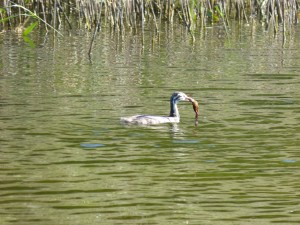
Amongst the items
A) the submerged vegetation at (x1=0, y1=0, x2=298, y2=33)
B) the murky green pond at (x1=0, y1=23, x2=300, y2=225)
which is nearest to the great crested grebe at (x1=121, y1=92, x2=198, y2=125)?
the murky green pond at (x1=0, y1=23, x2=300, y2=225)

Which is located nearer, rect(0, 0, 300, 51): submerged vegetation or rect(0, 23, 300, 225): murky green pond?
rect(0, 23, 300, 225): murky green pond

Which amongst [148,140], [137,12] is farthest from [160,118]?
[137,12]

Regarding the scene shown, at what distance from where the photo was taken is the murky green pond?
24.4 ft

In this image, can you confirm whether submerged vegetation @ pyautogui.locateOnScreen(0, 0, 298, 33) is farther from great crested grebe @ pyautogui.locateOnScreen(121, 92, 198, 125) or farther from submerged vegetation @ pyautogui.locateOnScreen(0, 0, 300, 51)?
great crested grebe @ pyautogui.locateOnScreen(121, 92, 198, 125)

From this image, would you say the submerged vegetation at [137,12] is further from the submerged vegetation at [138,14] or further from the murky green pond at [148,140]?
the murky green pond at [148,140]

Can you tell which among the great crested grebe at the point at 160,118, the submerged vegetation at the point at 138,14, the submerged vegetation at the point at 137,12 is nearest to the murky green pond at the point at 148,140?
the great crested grebe at the point at 160,118

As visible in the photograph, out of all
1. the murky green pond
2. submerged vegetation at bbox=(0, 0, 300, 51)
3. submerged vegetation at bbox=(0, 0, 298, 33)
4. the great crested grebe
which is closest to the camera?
the murky green pond

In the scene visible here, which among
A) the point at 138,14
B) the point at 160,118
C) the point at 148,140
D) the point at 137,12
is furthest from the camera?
the point at 138,14

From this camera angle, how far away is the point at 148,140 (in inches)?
405

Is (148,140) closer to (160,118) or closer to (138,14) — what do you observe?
(160,118)

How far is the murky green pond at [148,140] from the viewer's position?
7.45m

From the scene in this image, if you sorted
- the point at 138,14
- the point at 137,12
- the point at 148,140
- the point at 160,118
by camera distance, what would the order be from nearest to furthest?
the point at 148,140
the point at 160,118
the point at 137,12
the point at 138,14

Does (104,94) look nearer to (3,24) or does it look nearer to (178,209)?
(178,209)

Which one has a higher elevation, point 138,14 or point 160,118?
point 160,118
